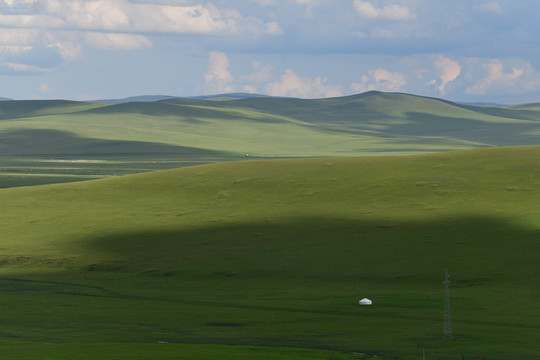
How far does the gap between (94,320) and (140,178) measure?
7384 centimetres

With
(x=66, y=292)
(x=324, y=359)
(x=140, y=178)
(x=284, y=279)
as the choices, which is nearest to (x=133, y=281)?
(x=66, y=292)

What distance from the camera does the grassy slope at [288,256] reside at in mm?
63500

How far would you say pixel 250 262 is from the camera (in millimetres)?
93438

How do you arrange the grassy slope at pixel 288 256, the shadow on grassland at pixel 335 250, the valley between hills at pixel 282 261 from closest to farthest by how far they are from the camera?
the valley between hills at pixel 282 261
the grassy slope at pixel 288 256
the shadow on grassland at pixel 335 250

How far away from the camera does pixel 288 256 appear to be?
94.6 m

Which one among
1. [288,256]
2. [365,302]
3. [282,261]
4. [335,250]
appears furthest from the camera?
[335,250]

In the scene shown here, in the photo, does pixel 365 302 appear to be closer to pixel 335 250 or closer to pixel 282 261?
pixel 282 261

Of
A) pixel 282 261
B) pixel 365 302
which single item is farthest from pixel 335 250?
pixel 365 302

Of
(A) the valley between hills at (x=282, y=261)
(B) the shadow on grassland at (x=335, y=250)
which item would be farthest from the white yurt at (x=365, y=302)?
(B) the shadow on grassland at (x=335, y=250)

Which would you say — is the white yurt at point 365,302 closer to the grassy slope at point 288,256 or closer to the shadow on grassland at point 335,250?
the grassy slope at point 288,256

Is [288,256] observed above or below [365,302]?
above

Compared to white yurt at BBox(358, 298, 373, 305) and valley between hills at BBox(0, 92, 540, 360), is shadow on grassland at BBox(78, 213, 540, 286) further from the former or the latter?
white yurt at BBox(358, 298, 373, 305)

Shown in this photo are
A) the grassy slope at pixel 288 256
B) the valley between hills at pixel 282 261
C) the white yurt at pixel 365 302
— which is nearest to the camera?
the valley between hills at pixel 282 261

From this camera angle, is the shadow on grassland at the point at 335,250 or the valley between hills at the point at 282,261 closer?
the valley between hills at the point at 282,261
